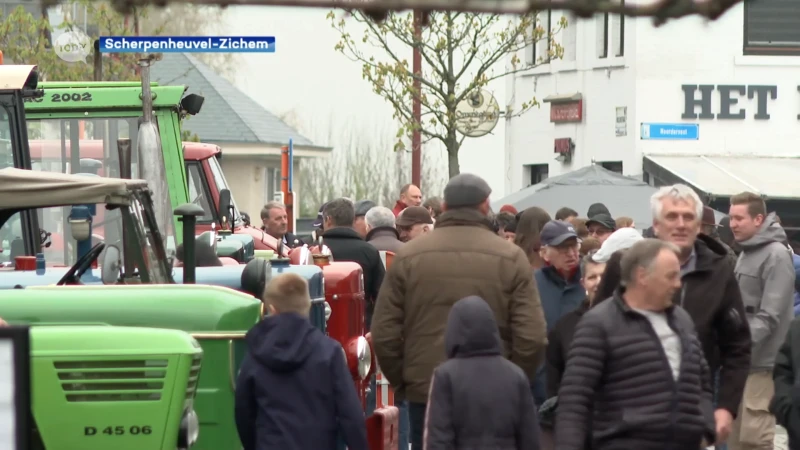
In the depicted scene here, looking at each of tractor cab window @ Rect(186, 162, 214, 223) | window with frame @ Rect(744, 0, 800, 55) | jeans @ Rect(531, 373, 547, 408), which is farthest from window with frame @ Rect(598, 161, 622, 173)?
jeans @ Rect(531, 373, 547, 408)

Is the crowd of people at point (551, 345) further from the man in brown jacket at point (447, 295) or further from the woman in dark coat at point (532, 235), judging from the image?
the woman in dark coat at point (532, 235)

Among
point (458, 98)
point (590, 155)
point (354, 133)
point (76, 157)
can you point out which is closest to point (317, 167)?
point (354, 133)

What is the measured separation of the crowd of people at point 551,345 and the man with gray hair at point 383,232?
126 inches

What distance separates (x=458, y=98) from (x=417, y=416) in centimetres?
1691

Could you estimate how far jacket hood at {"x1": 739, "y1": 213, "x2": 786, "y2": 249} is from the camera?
941 cm

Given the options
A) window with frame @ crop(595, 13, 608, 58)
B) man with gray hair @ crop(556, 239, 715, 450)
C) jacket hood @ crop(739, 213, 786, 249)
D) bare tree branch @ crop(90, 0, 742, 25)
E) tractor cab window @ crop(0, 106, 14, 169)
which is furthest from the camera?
window with frame @ crop(595, 13, 608, 58)

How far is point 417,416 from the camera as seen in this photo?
7.16 meters

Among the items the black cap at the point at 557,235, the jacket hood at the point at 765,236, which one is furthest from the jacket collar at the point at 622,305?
the jacket hood at the point at 765,236

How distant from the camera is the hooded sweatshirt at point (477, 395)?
6359mm

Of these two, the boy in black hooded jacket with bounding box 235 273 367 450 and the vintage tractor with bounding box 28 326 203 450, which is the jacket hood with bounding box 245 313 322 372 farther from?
the vintage tractor with bounding box 28 326 203 450

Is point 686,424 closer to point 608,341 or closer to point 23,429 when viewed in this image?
point 608,341

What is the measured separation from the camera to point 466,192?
284 inches
